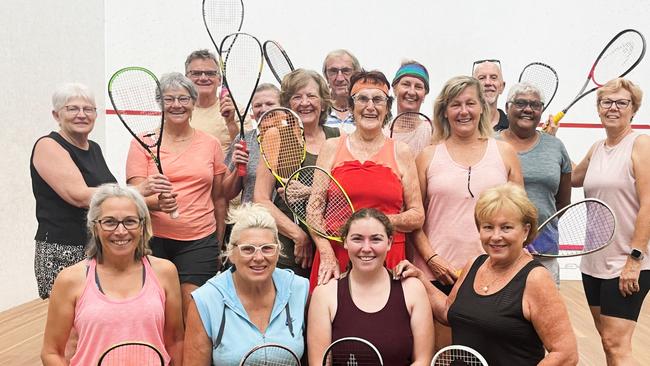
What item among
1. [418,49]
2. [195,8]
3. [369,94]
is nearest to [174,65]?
[195,8]

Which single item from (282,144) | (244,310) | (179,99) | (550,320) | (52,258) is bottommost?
(52,258)

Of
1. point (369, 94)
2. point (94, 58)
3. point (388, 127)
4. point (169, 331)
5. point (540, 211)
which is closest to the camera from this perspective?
point (169, 331)

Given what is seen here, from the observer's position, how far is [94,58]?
668cm

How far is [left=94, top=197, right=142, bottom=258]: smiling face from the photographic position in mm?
2145

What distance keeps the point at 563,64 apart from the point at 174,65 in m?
3.97

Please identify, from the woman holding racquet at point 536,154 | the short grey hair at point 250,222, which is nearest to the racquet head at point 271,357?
the short grey hair at point 250,222

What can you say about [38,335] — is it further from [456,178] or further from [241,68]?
[456,178]

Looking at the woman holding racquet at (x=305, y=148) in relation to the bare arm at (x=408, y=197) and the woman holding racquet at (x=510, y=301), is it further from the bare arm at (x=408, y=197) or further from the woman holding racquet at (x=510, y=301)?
the woman holding racquet at (x=510, y=301)

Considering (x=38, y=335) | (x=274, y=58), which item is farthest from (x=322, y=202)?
(x=38, y=335)

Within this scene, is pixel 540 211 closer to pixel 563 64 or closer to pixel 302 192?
pixel 302 192

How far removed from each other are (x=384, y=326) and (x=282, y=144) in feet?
2.99

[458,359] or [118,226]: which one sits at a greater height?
[118,226]

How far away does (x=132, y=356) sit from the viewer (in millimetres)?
2033

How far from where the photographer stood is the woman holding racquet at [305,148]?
2.59 metres
